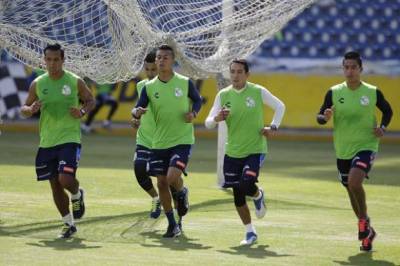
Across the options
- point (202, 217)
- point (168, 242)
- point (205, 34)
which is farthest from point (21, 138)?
point (168, 242)

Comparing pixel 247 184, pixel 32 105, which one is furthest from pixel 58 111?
pixel 247 184

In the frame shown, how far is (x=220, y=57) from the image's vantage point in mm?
15164

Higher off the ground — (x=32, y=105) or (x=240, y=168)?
(x=32, y=105)

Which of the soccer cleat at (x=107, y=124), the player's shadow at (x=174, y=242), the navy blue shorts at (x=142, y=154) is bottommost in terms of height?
the player's shadow at (x=174, y=242)

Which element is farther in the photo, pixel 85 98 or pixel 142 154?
pixel 142 154

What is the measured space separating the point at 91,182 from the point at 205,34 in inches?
117

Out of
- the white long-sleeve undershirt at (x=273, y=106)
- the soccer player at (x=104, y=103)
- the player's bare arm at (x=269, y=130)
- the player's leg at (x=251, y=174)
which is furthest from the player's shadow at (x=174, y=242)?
the soccer player at (x=104, y=103)

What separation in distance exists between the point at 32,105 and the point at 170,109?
4.81ft

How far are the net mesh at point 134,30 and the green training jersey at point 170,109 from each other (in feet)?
8.18

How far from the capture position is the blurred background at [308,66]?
2566cm

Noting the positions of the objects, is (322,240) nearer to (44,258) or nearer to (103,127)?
(44,258)

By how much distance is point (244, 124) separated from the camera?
11031 mm

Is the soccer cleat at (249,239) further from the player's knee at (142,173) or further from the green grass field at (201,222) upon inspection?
the player's knee at (142,173)

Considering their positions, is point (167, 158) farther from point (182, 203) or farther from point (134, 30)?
point (134, 30)
